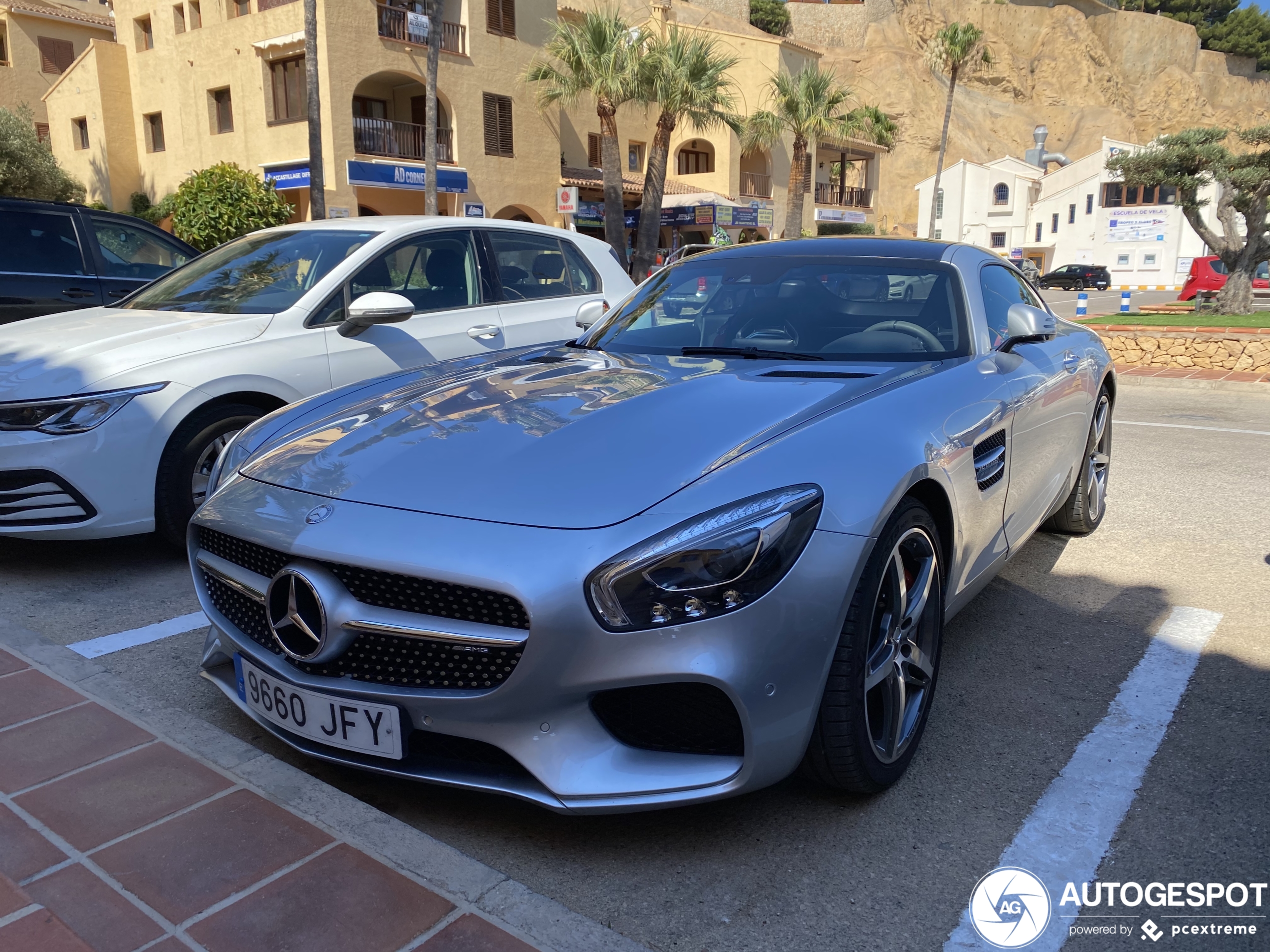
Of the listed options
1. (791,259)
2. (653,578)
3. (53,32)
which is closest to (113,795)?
(653,578)

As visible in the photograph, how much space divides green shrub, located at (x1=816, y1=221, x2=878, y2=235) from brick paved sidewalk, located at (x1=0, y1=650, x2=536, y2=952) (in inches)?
1765

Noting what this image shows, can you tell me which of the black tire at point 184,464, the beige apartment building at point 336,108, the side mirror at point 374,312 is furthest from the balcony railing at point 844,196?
the black tire at point 184,464

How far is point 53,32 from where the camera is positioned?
35.1m

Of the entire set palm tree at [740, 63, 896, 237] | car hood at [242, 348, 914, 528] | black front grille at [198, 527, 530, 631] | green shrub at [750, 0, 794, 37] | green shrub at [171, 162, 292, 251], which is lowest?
black front grille at [198, 527, 530, 631]

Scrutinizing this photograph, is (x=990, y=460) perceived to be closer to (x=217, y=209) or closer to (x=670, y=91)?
(x=217, y=209)

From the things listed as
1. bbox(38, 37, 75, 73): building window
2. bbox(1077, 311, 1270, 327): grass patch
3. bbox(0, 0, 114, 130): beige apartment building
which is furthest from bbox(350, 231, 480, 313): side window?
bbox(38, 37, 75, 73): building window

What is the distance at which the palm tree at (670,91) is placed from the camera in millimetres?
27609

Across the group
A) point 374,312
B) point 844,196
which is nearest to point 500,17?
point 844,196

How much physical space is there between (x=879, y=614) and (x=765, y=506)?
501 millimetres

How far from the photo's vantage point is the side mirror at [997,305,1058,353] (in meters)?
3.40

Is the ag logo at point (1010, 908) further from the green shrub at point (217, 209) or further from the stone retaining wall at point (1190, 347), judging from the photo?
→ the green shrub at point (217, 209)

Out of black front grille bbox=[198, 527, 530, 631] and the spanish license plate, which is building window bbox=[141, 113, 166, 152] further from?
black front grille bbox=[198, 527, 530, 631]

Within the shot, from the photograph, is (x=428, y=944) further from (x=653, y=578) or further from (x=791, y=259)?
(x=791, y=259)

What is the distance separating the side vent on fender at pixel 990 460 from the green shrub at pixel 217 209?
63.2 feet
